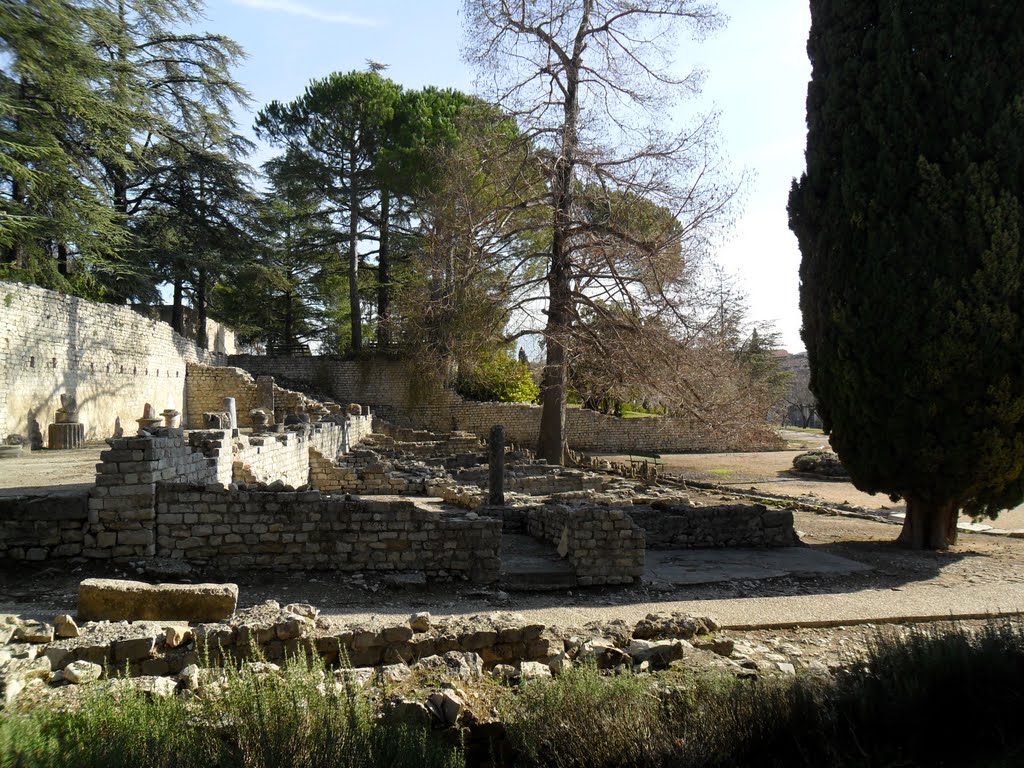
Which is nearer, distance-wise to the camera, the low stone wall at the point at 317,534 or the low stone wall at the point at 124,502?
the low stone wall at the point at 124,502

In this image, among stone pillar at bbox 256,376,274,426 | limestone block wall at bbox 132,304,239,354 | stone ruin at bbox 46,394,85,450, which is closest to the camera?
stone ruin at bbox 46,394,85,450

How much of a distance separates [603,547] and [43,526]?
648 centimetres

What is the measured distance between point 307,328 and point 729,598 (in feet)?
125

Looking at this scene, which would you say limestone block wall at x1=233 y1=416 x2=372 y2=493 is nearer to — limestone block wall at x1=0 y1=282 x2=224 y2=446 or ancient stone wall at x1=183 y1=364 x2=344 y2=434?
limestone block wall at x1=0 y1=282 x2=224 y2=446

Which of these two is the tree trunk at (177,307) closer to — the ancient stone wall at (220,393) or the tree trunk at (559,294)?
the ancient stone wall at (220,393)

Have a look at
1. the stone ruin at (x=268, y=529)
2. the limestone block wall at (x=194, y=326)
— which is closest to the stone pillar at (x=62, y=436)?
the stone ruin at (x=268, y=529)

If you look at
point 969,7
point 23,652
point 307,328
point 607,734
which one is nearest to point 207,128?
point 307,328

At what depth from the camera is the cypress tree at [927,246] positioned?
35.1 feet

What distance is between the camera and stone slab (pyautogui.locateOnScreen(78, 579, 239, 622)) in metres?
6.53

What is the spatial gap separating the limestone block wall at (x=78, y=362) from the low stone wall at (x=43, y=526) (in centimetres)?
953

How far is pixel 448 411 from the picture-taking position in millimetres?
34000

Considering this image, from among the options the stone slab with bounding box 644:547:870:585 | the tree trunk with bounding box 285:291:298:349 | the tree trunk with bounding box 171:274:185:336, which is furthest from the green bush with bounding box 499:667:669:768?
the tree trunk with bounding box 285:291:298:349

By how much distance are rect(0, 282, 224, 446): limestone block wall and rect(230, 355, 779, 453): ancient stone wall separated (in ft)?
28.4

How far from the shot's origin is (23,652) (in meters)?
5.10
